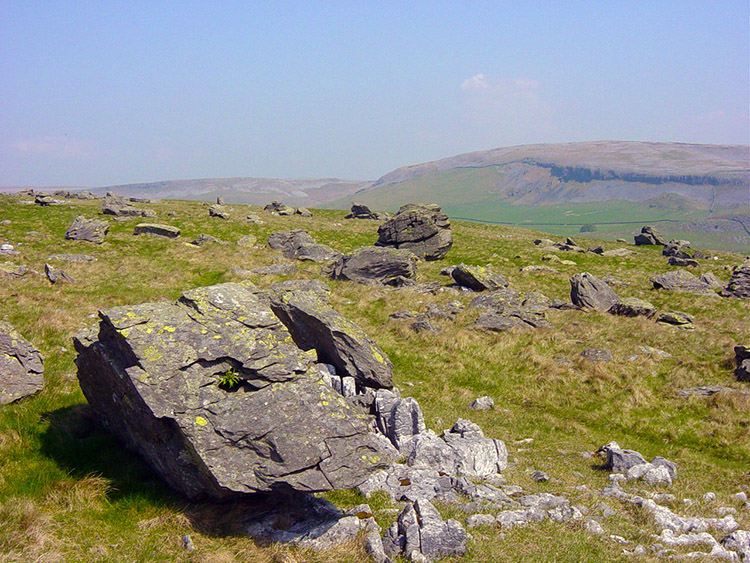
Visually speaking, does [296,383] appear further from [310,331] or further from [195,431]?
[310,331]

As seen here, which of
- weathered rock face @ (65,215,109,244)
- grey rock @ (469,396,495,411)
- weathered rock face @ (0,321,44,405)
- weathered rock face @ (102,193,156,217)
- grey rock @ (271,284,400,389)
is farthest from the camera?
weathered rock face @ (102,193,156,217)

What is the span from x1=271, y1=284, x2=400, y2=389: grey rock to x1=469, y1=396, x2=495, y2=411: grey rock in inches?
156

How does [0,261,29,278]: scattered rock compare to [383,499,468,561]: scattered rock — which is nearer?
[383,499,468,561]: scattered rock

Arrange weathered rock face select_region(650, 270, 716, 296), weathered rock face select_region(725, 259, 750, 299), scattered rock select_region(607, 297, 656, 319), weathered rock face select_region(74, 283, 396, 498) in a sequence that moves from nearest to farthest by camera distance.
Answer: weathered rock face select_region(74, 283, 396, 498) < scattered rock select_region(607, 297, 656, 319) < weathered rock face select_region(725, 259, 750, 299) < weathered rock face select_region(650, 270, 716, 296)

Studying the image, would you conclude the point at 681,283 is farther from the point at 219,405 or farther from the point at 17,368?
the point at 17,368

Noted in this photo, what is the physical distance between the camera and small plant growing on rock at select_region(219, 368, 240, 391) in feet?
32.7

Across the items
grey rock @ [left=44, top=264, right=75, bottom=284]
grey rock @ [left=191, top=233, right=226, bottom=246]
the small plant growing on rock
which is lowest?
the small plant growing on rock

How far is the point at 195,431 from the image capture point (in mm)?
8781

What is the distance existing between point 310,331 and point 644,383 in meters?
15.1

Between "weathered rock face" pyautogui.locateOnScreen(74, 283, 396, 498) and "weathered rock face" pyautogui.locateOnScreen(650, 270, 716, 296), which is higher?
"weathered rock face" pyautogui.locateOnScreen(74, 283, 396, 498)

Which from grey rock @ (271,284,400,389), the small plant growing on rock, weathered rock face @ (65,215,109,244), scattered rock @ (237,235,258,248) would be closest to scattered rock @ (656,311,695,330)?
grey rock @ (271,284,400,389)

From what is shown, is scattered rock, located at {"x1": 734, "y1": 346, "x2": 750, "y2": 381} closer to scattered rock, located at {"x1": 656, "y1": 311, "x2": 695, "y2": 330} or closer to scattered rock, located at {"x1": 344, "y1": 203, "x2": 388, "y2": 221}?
scattered rock, located at {"x1": 656, "y1": 311, "x2": 695, "y2": 330}

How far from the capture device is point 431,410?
17375mm

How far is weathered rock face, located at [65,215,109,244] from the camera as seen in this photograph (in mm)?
43344
